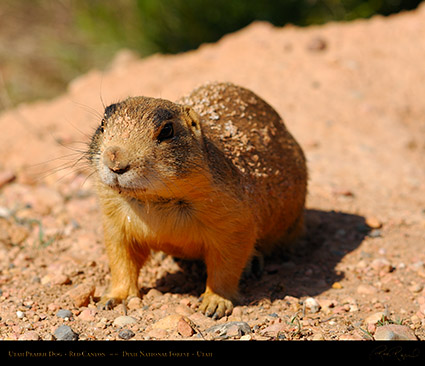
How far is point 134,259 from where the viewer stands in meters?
4.95

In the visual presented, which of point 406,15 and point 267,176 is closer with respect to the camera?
point 267,176

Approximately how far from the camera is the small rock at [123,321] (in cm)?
426

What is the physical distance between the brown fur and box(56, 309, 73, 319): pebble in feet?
1.25

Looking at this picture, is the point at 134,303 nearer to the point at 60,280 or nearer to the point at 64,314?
the point at 64,314

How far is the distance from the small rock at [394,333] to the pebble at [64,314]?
2.32m

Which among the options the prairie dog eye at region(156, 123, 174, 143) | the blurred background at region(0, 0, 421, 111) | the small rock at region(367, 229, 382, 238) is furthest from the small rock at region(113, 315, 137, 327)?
the blurred background at region(0, 0, 421, 111)

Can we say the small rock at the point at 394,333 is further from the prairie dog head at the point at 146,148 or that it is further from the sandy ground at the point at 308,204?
the prairie dog head at the point at 146,148

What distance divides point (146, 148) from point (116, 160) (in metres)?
0.28

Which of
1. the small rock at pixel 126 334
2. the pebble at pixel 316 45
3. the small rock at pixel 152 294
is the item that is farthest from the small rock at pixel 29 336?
the pebble at pixel 316 45

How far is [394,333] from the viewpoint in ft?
13.2

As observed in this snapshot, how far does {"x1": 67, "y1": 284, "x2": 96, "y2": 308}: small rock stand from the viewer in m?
4.59

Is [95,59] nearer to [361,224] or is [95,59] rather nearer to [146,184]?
[361,224]
